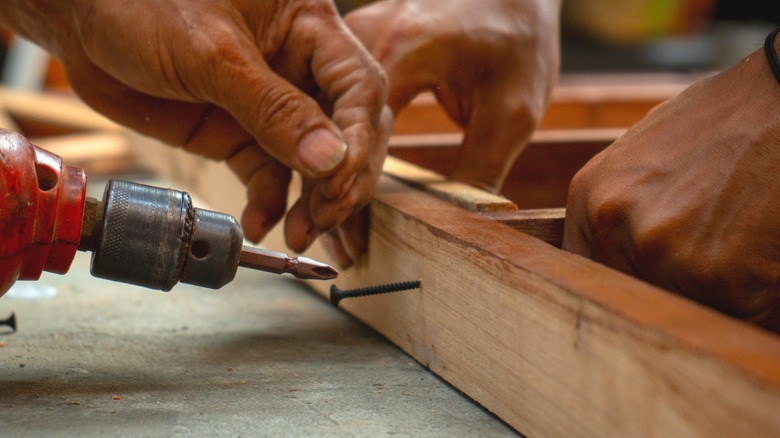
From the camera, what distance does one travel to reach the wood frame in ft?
2.52

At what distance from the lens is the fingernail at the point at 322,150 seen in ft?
4.37

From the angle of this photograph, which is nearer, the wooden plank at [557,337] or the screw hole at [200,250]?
the wooden plank at [557,337]

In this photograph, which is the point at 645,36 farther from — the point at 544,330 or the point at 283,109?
the point at 544,330

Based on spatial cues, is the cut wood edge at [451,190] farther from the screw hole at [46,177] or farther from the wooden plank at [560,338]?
the screw hole at [46,177]

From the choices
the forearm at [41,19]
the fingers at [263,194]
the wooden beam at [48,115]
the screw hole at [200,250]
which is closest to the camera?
the screw hole at [200,250]

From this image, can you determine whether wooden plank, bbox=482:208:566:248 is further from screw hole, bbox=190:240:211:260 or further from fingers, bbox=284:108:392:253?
screw hole, bbox=190:240:211:260

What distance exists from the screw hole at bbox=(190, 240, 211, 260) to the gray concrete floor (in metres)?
0.17

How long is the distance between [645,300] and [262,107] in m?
0.68

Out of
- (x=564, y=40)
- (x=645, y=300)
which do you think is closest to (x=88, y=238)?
(x=645, y=300)

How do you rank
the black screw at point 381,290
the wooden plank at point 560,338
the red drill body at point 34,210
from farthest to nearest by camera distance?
the black screw at point 381,290
the red drill body at point 34,210
the wooden plank at point 560,338

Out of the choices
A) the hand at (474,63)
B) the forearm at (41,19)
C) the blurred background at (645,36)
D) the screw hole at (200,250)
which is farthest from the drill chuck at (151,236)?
the blurred background at (645,36)

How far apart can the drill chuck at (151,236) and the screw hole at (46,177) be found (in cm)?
5

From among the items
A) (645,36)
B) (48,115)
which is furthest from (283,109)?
(645,36)

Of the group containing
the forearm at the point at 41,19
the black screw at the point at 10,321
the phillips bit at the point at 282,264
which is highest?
the forearm at the point at 41,19
